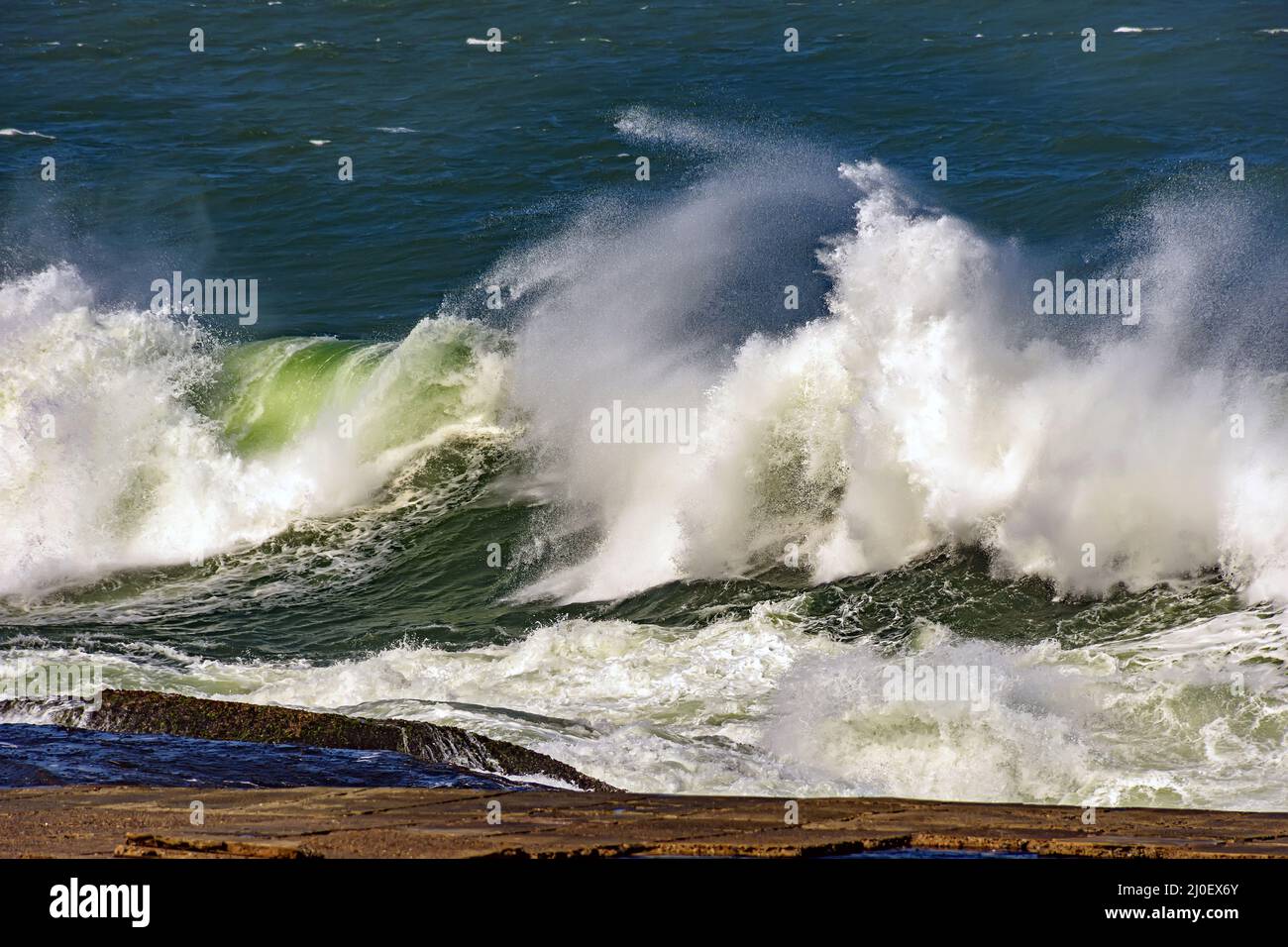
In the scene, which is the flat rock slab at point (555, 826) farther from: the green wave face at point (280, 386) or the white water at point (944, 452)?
the green wave face at point (280, 386)

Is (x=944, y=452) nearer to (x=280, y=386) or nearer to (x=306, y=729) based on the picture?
(x=306, y=729)

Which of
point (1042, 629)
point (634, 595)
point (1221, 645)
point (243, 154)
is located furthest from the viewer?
point (243, 154)

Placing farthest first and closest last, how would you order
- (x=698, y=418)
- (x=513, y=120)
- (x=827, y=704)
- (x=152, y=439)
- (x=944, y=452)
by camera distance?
(x=513, y=120), (x=152, y=439), (x=698, y=418), (x=944, y=452), (x=827, y=704)

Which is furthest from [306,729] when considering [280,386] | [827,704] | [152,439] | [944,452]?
[280,386]

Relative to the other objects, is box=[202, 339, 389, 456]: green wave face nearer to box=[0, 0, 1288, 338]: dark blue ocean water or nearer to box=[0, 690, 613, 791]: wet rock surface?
box=[0, 0, 1288, 338]: dark blue ocean water
